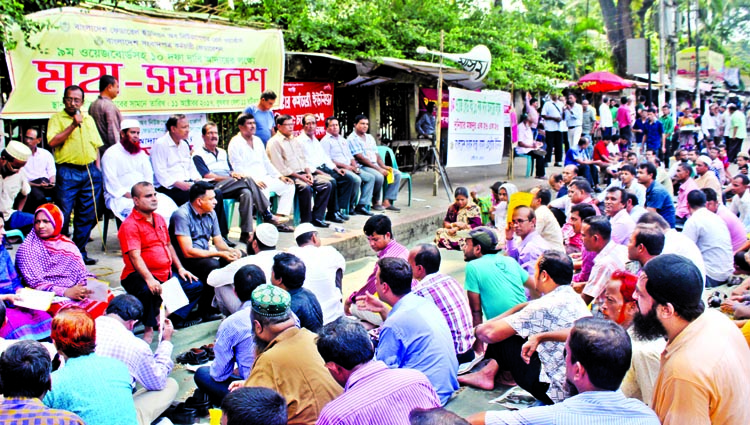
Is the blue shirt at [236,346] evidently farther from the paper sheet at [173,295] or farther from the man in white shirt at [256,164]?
the man in white shirt at [256,164]

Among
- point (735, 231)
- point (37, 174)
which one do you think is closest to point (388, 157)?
point (735, 231)

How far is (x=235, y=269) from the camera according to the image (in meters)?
5.95

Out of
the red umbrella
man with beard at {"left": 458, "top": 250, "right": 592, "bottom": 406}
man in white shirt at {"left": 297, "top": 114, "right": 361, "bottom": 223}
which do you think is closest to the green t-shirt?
man with beard at {"left": 458, "top": 250, "right": 592, "bottom": 406}

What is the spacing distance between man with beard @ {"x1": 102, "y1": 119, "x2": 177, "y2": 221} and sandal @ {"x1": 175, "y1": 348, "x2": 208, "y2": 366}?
210 cm

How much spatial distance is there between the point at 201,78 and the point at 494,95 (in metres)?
5.78

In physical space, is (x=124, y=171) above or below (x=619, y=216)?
above

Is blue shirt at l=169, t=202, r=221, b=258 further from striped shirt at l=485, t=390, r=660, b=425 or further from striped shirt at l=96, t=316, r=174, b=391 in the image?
striped shirt at l=485, t=390, r=660, b=425

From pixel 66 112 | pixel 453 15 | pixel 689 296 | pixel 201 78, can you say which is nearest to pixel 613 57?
pixel 453 15

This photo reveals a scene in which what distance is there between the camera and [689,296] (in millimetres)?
3125

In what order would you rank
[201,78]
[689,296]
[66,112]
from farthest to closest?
[201,78], [66,112], [689,296]

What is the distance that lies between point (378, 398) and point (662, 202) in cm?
749

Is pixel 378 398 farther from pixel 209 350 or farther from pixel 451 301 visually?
pixel 209 350

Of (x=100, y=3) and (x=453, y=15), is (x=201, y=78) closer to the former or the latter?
(x=100, y=3)

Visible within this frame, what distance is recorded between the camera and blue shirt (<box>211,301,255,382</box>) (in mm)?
4332
